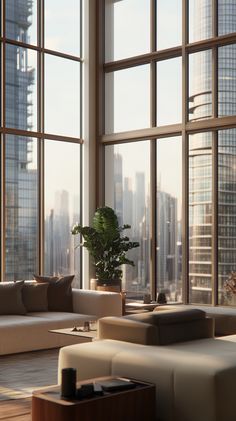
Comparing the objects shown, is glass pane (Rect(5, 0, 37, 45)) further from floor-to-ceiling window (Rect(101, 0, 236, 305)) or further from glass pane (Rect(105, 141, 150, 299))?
glass pane (Rect(105, 141, 150, 299))

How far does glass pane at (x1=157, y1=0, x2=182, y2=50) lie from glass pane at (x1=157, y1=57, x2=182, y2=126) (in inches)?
10.7

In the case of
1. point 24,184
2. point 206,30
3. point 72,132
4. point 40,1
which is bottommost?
point 24,184

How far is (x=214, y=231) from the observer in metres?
9.30

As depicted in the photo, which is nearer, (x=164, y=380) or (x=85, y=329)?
(x=164, y=380)

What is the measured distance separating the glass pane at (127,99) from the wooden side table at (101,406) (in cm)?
704

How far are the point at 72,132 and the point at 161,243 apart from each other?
2327 millimetres

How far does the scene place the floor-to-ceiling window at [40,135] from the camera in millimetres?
9719

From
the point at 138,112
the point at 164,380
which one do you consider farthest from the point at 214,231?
the point at 164,380

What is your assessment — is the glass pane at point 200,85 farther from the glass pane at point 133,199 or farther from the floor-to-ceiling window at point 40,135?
the floor-to-ceiling window at point 40,135

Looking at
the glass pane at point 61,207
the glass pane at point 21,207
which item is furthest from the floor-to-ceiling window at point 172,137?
the glass pane at point 21,207

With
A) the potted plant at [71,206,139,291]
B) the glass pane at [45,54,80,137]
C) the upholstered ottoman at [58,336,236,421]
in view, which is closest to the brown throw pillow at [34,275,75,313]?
the potted plant at [71,206,139,291]

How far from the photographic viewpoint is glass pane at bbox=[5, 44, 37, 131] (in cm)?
977

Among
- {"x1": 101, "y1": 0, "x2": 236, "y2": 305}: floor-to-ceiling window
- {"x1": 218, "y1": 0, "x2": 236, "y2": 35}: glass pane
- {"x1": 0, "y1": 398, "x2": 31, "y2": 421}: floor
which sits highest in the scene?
{"x1": 218, "y1": 0, "x2": 236, "y2": 35}: glass pane

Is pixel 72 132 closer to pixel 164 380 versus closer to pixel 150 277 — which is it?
pixel 150 277
